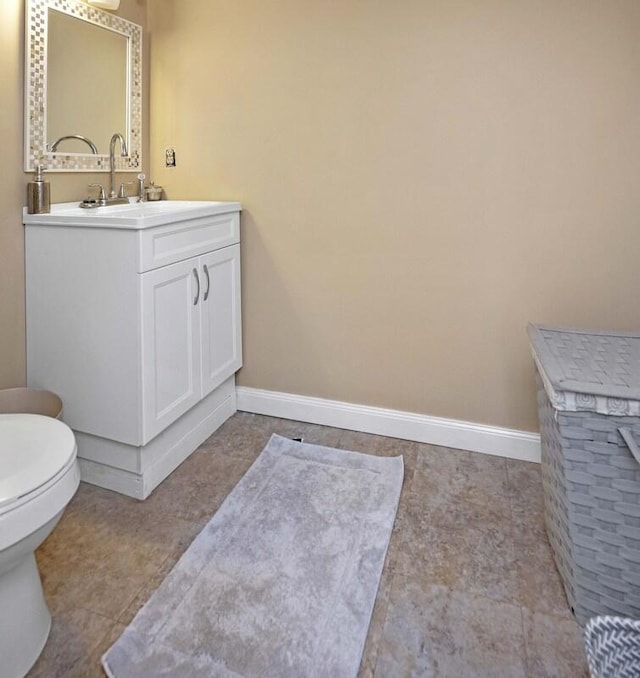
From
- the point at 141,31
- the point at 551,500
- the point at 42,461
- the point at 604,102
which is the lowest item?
the point at 551,500

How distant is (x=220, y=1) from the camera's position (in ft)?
7.97

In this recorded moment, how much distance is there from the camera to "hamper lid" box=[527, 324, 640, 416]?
4.29ft

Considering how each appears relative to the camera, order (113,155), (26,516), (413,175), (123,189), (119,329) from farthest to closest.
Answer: (123,189), (113,155), (413,175), (119,329), (26,516)

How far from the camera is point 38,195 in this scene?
1.98 meters

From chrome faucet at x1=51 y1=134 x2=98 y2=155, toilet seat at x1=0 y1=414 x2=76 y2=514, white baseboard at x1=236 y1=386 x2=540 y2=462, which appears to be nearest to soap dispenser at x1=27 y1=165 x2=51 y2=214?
chrome faucet at x1=51 y1=134 x2=98 y2=155

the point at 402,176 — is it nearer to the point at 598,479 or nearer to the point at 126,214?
the point at 126,214

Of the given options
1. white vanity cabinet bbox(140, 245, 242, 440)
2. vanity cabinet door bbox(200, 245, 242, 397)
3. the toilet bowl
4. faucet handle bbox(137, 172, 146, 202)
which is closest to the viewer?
the toilet bowl

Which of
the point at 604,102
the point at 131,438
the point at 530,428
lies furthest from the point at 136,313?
the point at 604,102

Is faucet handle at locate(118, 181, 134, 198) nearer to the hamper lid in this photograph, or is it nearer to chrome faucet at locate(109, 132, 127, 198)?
chrome faucet at locate(109, 132, 127, 198)

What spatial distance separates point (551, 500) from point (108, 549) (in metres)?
1.37

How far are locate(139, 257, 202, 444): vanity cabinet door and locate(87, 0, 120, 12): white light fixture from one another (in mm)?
1110

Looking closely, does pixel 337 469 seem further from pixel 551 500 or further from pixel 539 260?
pixel 539 260

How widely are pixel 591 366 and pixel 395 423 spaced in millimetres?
1131

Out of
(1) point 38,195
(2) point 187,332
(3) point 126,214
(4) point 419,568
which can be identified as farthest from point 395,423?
(1) point 38,195
